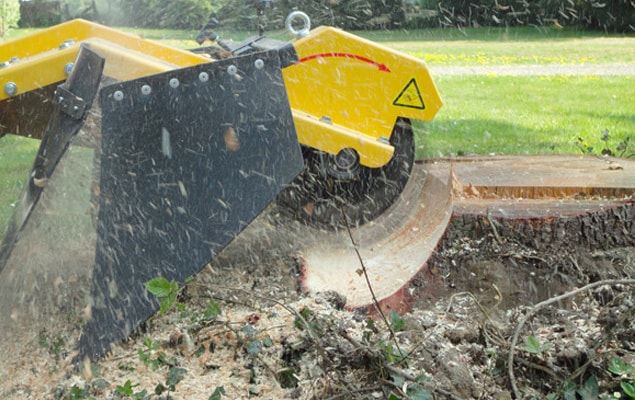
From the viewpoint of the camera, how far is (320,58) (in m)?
4.27

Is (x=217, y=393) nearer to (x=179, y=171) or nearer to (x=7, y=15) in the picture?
(x=179, y=171)

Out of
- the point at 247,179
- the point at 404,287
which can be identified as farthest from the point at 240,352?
the point at 404,287

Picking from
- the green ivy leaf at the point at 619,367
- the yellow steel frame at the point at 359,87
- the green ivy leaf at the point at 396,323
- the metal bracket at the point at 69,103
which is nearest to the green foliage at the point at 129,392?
the green ivy leaf at the point at 396,323

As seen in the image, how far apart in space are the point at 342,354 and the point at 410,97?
2104 mm

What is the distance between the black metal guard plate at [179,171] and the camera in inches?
114

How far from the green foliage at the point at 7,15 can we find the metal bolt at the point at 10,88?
13804 mm

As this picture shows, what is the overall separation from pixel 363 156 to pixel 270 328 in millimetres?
1502

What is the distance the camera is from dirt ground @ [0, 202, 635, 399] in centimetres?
241

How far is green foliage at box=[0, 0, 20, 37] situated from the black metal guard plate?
14.2 m

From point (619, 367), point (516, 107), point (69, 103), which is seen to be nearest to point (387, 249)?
point (69, 103)

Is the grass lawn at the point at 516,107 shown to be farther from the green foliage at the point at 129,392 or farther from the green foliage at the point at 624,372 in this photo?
the green foliage at the point at 624,372

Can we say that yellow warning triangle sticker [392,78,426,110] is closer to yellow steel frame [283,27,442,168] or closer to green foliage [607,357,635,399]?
yellow steel frame [283,27,442,168]

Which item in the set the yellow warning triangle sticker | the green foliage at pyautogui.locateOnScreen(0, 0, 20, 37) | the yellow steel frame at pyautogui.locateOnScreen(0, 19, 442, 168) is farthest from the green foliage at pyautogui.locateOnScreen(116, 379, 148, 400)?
the green foliage at pyautogui.locateOnScreen(0, 0, 20, 37)

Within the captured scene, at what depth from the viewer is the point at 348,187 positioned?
4332 millimetres
